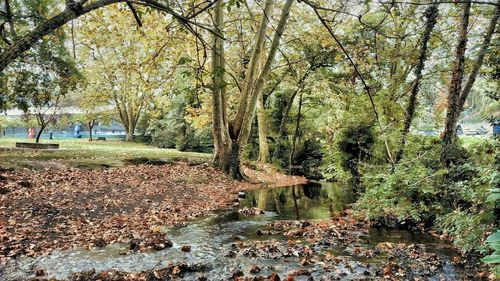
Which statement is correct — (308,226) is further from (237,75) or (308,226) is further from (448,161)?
(237,75)

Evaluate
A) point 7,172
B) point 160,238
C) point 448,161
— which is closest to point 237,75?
point 7,172

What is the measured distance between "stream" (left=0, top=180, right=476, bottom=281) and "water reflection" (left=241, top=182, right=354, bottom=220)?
65.5 inches

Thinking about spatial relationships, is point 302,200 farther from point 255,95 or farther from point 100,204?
point 100,204

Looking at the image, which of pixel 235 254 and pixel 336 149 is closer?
pixel 235 254

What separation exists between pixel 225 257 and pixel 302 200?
8044 mm

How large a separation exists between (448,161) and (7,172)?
12.3 metres

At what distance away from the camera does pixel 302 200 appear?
14.2 m

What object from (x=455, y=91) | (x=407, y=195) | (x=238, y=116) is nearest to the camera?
(x=407, y=195)

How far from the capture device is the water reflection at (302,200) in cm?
1148

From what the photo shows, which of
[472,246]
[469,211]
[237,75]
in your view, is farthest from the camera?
[237,75]

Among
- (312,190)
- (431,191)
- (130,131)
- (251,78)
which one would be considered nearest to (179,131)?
(130,131)

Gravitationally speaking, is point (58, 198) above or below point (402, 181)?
below

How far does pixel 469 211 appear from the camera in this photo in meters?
7.03

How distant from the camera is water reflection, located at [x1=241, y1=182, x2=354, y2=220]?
11.5 meters
